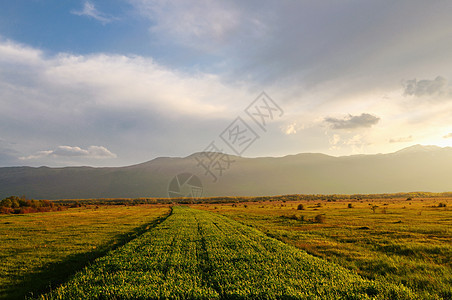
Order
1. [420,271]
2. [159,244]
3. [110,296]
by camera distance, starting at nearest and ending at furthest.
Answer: [110,296]
[420,271]
[159,244]

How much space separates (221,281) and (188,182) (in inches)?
6101

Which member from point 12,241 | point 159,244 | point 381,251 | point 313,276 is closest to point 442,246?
point 381,251

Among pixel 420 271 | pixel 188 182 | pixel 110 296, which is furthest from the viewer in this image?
pixel 188 182

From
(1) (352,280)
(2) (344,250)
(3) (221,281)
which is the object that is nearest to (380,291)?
(1) (352,280)

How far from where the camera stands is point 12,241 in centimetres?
2156

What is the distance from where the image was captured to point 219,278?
9.44m

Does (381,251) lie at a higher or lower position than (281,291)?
lower

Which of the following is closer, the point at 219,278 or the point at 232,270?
the point at 219,278

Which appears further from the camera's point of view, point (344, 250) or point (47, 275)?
point (344, 250)

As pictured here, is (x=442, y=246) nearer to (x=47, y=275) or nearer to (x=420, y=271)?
(x=420, y=271)

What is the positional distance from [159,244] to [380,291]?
526 inches

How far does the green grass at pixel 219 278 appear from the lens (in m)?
7.90

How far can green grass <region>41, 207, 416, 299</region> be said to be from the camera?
790 centimetres

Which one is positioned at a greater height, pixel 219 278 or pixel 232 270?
pixel 219 278
